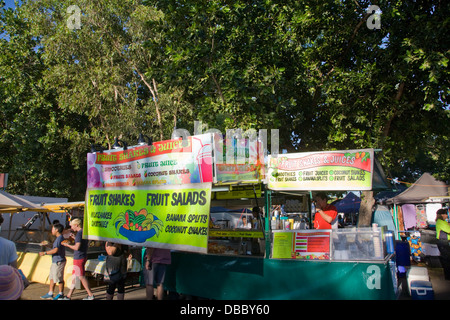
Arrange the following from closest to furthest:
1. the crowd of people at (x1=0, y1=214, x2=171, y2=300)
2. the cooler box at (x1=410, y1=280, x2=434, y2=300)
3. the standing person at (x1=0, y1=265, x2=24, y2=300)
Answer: the standing person at (x1=0, y1=265, x2=24, y2=300) < the crowd of people at (x1=0, y1=214, x2=171, y2=300) < the cooler box at (x1=410, y1=280, x2=434, y2=300)

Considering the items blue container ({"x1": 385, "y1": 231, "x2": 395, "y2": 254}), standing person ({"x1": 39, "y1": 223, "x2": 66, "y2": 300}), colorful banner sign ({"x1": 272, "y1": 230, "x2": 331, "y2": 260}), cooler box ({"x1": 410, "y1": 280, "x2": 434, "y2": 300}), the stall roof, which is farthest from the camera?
the stall roof

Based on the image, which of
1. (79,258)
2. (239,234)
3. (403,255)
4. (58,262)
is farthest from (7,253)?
(403,255)

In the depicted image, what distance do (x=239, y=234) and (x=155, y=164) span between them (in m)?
2.41

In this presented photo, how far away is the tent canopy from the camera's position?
1594 cm

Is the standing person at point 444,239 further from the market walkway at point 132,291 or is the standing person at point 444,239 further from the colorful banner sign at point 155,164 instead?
the colorful banner sign at point 155,164

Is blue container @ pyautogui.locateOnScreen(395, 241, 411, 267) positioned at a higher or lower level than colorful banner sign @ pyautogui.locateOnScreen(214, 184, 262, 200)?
lower

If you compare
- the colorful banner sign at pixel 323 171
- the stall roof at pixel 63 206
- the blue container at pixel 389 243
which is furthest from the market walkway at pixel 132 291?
the stall roof at pixel 63 206

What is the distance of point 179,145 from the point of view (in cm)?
580

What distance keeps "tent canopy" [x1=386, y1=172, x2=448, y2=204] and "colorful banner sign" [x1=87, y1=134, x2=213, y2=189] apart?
45.1 ft

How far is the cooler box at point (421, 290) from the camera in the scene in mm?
6969

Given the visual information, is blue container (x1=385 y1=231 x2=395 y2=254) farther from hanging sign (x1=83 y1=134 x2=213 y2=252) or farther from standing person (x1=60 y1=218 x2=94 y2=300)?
standing person (x1=60 y1=218 x2=94 y2=300)

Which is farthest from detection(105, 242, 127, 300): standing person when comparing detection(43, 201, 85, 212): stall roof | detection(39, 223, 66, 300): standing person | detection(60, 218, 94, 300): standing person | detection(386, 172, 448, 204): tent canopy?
detection(386, 172, 448, 204): tent canopy

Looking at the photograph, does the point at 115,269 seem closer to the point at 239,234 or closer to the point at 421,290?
the point at 239,234

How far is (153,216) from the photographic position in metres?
5.98
